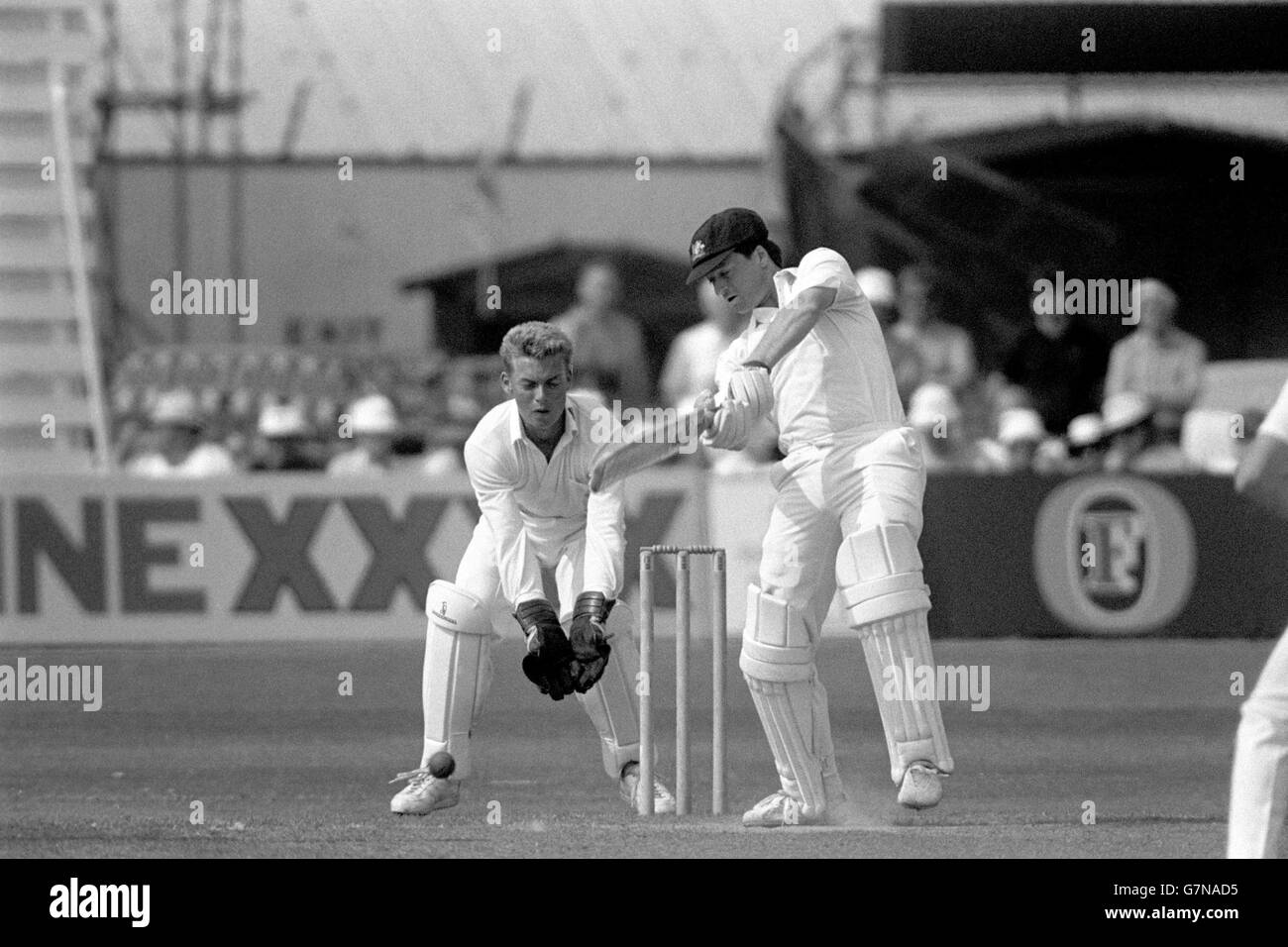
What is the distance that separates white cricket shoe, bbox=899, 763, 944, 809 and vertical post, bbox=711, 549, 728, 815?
2.05ft

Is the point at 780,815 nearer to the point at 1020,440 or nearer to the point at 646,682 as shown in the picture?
the point at 646,682

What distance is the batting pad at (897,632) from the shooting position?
6871 mm

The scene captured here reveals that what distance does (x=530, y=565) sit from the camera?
736cm

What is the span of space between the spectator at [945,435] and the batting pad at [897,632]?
21.7 ft

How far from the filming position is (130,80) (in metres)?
19.3

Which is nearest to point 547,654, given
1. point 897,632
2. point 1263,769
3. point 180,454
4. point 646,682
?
point 646,682

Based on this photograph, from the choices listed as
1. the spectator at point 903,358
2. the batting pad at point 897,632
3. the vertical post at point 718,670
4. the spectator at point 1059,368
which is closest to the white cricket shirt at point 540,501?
the vertical post at point 718,670

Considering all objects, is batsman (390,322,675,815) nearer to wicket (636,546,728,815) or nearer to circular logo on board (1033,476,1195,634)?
wicket (636,546,728,815)

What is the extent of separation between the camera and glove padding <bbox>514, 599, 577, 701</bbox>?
6.99 metres
